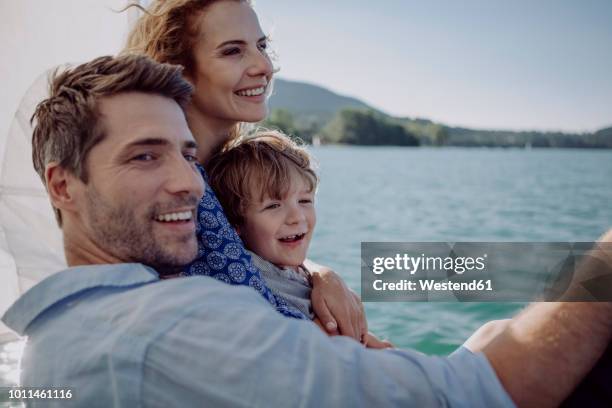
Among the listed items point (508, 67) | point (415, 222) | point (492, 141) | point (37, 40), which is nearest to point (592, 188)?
point (415, 222)

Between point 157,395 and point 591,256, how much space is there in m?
0.70

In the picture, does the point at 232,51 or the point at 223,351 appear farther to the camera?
the point at 232,51

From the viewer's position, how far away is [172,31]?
73.4 inches

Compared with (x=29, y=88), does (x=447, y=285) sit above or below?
below

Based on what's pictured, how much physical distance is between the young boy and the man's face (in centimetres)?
62

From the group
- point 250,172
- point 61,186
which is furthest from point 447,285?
point 61,186

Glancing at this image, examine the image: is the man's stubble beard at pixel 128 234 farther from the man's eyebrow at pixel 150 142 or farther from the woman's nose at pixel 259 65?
the woman's nose at pixel 259 65

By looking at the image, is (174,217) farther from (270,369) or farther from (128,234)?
(270,369)

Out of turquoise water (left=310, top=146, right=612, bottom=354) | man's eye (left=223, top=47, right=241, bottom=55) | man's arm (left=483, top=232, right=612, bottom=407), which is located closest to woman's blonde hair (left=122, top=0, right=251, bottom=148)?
man's eye (left=223, top=47, right=241, bottom=55)

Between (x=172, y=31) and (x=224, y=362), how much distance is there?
1.27 metres

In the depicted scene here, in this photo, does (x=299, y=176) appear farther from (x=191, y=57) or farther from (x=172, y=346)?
(x=172, y=346)

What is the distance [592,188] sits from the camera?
23766 millimetres

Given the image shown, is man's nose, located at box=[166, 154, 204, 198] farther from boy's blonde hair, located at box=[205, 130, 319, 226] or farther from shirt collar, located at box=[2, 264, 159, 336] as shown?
boy's blonde hair, located at box=[205, 130, 319, 226]
